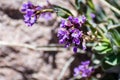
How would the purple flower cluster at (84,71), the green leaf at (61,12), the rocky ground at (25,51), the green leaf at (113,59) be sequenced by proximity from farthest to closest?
the rocky ground at (25,51) < the purple flower cluster at (84,71) < the green leaf at (113,59) < the green leaf at (61,12)

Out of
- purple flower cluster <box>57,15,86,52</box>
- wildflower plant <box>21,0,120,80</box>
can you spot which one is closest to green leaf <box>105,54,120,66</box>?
wildflower plant <box>21,0,120,80</box>

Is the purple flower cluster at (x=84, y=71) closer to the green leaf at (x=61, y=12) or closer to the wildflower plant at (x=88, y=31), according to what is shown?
the wildflower plant at (x=88, y=31)

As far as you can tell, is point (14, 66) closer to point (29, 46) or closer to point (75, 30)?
point (29, 46)

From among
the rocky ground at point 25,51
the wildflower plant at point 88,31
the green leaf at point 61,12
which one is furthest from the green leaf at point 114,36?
the rocky ground at point 25,51

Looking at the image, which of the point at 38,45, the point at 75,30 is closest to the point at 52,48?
the point at 38,45

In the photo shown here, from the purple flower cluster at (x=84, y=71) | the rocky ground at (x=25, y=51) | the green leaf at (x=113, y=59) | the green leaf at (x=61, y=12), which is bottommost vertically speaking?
the green leaf at (x=113, y=59)

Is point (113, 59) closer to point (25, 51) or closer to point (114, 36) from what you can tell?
point (114, 36)
